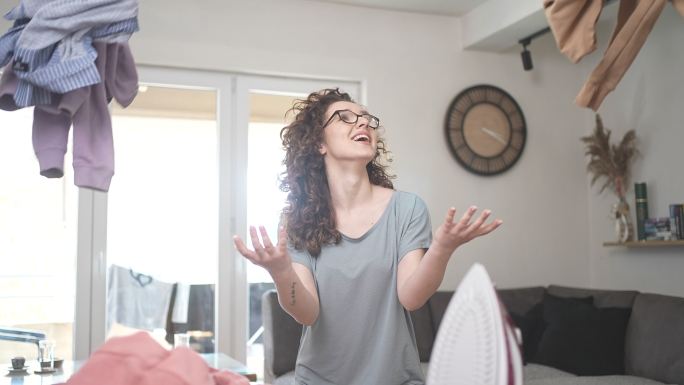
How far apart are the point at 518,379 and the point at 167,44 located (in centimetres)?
361

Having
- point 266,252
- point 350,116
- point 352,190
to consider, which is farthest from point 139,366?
point 350,116

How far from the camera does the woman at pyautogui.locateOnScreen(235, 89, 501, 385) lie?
1.60 m

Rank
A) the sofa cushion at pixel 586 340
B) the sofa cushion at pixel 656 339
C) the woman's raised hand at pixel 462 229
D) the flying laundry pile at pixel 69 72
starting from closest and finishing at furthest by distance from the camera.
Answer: the woman's raised hand at pixel 462 229, the flying laundry pile at pixel 69 72, the sofa cushion at pixel 656 339, the sofa cushion at pixel 586 340

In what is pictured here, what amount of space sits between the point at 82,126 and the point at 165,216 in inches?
96.1

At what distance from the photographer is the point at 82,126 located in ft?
5.38

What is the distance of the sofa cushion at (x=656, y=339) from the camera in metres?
3.09

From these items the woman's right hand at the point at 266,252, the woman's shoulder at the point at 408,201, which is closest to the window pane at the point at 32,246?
the woman's shoulder at the point at 408,201

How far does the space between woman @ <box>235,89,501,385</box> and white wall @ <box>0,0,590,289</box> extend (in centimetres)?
239

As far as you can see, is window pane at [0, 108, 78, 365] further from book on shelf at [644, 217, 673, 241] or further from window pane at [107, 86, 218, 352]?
book on shelf at [644, 217, 673, 241]

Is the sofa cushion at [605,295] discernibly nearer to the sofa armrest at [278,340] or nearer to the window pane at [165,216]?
the sofa armrest at [278,340]

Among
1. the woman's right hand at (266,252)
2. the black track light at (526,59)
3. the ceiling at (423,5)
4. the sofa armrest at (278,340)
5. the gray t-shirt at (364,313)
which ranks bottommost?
the sofa armrest at (278,340)

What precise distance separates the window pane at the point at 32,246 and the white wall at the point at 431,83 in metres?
0.85

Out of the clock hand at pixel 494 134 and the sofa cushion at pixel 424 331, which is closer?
the sofa cushion at pixel 424 331

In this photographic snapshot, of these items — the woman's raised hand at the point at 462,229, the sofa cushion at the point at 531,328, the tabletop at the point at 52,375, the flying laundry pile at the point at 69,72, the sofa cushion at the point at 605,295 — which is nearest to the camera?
the woman's raised hand at the point at 462,229
